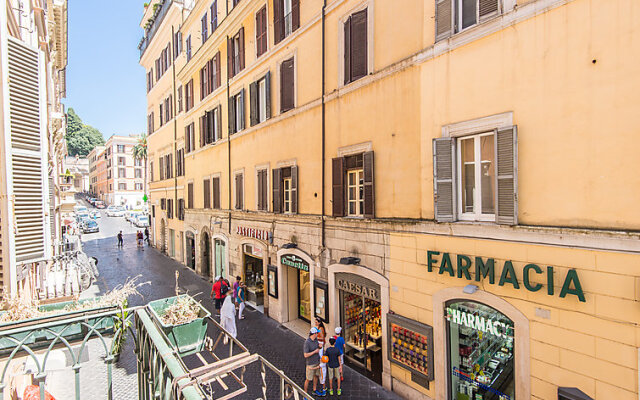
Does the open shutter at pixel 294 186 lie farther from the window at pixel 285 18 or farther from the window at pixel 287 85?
the window at pixel 285 18

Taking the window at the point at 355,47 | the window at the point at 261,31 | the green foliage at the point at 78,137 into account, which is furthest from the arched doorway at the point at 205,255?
the green foliage at the point at 78,137

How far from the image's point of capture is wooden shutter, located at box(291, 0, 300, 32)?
12.8 meters

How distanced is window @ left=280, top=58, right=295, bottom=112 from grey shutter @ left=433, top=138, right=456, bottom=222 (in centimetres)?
687

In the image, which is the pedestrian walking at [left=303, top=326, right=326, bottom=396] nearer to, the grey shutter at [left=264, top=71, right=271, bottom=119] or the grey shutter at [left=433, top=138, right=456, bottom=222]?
the grey shutter at [left=433, top=138, right=456, bottom=222]

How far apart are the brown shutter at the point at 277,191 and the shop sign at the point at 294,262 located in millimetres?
1817

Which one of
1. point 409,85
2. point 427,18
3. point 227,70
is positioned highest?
point 227,70

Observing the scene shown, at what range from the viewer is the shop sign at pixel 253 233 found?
49.1ft

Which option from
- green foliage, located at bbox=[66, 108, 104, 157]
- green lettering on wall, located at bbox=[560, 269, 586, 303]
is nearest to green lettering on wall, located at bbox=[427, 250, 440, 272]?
green lettering on wall, located at bbox=[560, 269, 586, 303]

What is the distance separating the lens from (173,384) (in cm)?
187

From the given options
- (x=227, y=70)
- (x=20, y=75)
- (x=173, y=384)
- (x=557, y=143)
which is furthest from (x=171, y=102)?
(x=173, y=384)

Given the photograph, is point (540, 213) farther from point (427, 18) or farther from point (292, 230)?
point (292, 230)

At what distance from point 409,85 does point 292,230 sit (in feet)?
22.4

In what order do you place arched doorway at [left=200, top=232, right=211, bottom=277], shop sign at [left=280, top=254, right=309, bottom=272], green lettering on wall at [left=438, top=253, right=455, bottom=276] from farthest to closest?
arched doorway at [left=200, top=232, right=211, bottom=277] < shop sign at [left=280, top=254, right=309, bottom=272] < green lettering on wall at [left=438, top=253, right=455, bottom=276]

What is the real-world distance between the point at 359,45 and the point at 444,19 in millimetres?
2894
